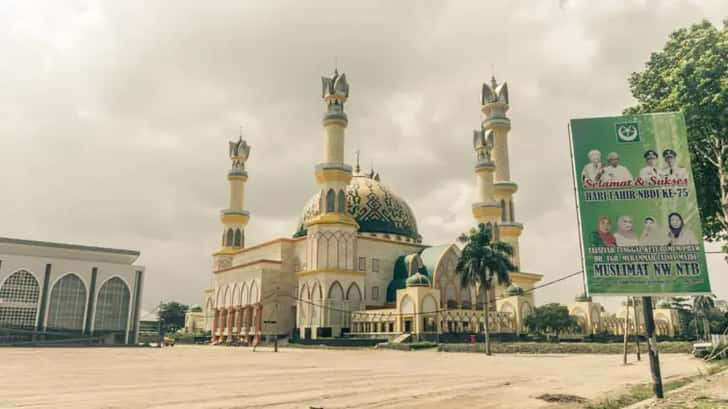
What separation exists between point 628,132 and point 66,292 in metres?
62.5

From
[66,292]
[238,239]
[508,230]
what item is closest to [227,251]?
[238,239]

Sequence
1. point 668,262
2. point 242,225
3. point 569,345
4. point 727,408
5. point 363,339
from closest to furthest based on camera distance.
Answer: point 727,408
point 668,262
point 569,345
point 363,339
point 242,225

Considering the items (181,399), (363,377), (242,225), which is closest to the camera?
(181,399)

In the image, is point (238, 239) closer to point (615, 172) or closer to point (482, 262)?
point (482, 262)

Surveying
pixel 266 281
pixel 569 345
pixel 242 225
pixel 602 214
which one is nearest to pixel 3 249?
pixel 242 225

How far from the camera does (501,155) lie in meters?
61.0

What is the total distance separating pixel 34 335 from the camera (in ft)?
181

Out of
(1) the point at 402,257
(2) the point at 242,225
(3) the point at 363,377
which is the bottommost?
(3) the point at 363,377

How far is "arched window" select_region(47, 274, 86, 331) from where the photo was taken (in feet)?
189

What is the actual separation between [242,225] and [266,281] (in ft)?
50.7

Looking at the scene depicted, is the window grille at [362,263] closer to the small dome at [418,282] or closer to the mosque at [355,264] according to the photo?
the mosque at [355,264]

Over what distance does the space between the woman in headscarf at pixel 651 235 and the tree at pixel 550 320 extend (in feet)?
147

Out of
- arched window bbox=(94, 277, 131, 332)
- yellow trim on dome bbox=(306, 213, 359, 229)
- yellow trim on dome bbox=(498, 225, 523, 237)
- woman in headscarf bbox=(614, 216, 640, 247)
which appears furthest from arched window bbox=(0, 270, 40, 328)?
woman in headscarf bbox=(614, 216, 640, 247)

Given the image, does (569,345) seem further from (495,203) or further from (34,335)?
(34,335)
